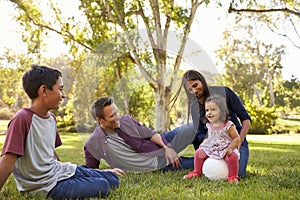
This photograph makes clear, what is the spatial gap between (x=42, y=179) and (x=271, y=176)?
216 centimetres

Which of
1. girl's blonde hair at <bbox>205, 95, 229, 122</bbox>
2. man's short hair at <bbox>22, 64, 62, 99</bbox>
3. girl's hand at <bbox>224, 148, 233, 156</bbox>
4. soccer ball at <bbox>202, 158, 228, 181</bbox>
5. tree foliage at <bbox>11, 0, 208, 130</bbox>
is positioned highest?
tree foliage at <bbox>11, 0, 208, 130</bbox>

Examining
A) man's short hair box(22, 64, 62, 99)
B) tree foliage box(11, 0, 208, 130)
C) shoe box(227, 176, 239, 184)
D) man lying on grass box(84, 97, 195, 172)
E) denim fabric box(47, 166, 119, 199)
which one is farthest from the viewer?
tree foliage box(11, 0, 208, 130)

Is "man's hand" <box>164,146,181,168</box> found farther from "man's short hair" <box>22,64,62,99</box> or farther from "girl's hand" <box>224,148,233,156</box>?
"man's short hair" <box>22,64,62,99</box>

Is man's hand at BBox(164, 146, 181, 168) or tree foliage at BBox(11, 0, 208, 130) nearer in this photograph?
man's hand at BBox(164, 146, 181, 168)

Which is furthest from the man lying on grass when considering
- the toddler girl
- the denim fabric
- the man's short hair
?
the man's short hair

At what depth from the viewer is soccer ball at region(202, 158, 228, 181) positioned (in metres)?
3.51

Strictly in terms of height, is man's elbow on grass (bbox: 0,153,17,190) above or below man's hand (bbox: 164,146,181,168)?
above

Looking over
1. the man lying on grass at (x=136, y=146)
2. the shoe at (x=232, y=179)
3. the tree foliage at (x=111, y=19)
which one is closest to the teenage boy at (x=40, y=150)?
the man lying on grass at (x=136, y=146)

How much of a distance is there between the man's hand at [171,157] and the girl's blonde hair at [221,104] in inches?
28.6

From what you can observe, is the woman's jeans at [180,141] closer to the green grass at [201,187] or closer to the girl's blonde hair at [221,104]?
the green grass at [201,187]

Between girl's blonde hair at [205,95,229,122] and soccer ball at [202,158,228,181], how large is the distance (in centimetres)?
40

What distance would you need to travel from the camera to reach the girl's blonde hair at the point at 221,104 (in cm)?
359

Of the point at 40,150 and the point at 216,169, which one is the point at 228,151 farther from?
the point at 40,150

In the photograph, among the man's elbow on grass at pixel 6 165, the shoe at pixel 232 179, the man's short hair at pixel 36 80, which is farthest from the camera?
the shoe at pixel 232 179
